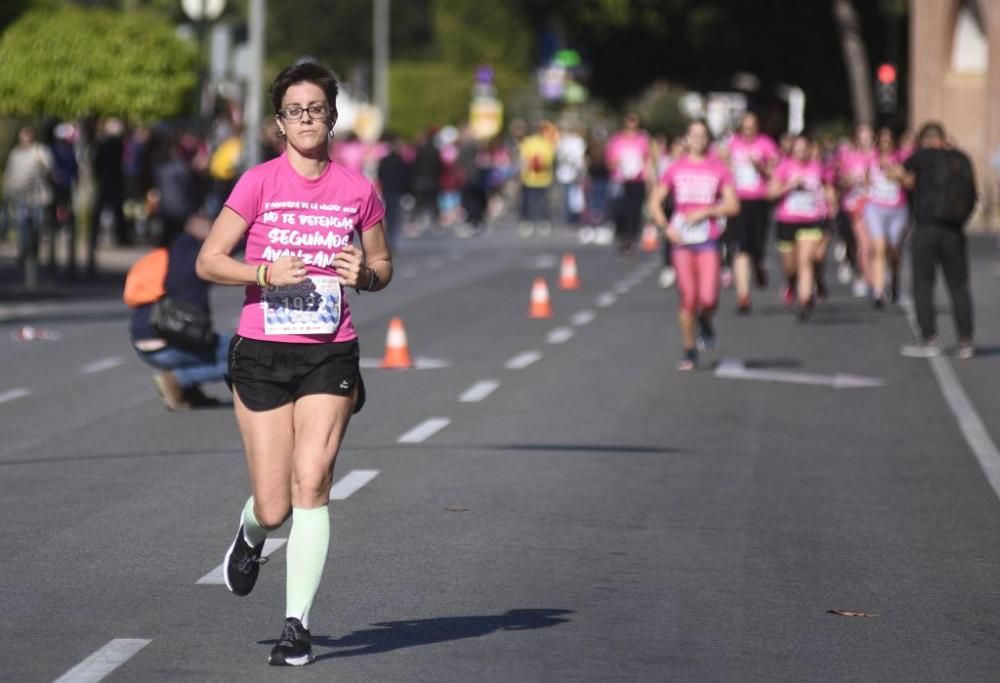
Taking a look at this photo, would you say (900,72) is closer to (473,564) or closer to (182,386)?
(182,386)

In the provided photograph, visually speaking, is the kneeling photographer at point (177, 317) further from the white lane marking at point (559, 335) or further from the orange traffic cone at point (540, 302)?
the orange traffic cone at point (540, 302)

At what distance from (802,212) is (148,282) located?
9.45m

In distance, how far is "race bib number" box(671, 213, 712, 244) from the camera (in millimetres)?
16125

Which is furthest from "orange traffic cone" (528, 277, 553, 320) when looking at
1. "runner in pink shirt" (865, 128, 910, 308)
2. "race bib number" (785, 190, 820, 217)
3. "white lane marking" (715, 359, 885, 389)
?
"white lane marking" (715, 359, 885, 389)

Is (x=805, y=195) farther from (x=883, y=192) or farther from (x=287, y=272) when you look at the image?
(x=287, y=272)

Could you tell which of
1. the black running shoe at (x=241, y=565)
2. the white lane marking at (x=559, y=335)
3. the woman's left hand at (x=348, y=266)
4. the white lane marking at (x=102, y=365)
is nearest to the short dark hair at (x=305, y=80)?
the woman's left hand at (x=348, y=266)

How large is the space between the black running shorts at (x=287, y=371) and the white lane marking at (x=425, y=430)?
564 centimetres

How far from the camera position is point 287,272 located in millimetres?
6230

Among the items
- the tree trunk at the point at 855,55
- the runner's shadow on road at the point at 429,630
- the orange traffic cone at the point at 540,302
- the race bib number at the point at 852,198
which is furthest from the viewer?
the tree trunk at the point at 855,55

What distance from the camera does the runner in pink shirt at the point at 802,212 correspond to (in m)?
21.3

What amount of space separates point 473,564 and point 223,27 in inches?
796

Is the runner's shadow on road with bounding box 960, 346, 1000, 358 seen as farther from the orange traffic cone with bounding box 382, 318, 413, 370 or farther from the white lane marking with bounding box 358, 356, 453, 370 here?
the orange traffic cone with bounding box 382, 318, 413, 370

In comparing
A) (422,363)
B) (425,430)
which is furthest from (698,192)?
(425,430)

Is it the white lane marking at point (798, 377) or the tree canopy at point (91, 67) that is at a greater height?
the tree canopy at point (91, 67)
